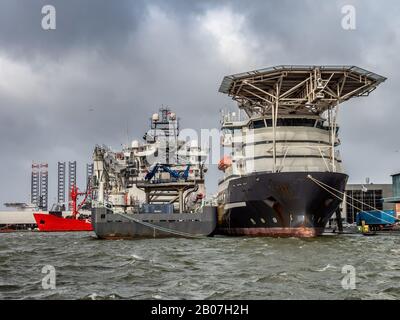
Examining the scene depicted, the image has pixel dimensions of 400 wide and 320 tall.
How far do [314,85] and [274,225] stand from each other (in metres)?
14.1

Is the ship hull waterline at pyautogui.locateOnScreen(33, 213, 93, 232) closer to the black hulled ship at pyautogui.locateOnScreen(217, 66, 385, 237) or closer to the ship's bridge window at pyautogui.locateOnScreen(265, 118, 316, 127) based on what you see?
the black hulled ship at pyautogui.locateOnScreen(217, 66, 385, 237)

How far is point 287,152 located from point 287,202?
8346 mm

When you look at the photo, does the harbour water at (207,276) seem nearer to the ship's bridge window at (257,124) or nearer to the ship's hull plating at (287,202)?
the ship's hull plating at (287,202)

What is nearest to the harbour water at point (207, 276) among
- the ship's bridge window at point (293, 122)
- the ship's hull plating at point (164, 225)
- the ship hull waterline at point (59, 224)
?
the ship's hull plating at point (164, 225)

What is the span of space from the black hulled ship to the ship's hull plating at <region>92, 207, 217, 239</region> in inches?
125

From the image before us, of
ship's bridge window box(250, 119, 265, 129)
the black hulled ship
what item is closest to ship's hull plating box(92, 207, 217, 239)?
the black hulled ship

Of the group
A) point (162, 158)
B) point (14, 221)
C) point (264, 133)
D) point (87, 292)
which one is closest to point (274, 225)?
point (264, 133)

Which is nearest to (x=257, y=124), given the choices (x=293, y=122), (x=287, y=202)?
(x=293, y=122)

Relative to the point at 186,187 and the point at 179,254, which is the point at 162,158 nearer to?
the point at 186,187

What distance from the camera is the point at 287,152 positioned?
165 feet

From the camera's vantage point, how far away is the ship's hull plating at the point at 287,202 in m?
42.8

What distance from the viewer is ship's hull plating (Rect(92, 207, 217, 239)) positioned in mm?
48812

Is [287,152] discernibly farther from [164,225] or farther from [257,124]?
[164,225]

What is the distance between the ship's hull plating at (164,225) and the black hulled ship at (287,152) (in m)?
3.18
